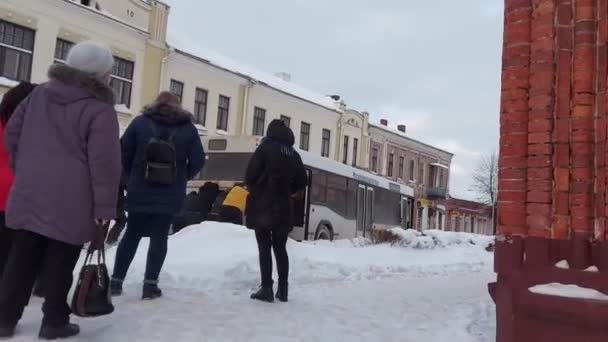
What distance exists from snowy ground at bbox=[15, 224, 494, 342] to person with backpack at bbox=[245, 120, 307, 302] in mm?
304

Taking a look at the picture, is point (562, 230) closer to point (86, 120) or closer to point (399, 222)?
point (86, 120)

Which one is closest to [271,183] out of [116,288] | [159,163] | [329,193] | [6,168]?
[159,163]

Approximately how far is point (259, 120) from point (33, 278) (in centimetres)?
2973

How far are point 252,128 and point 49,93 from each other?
94.8 ft

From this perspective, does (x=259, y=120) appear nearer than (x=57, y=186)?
No

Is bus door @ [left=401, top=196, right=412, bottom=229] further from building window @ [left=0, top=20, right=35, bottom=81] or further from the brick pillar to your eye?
the brick pillar

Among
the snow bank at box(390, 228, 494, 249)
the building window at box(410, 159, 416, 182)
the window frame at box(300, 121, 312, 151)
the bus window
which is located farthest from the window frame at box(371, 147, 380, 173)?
the bus window

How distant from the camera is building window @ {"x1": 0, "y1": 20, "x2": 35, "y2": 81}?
22.4m

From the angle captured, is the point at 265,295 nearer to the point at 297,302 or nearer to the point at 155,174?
the point at 297,302

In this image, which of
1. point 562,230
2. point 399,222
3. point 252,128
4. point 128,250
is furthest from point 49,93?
point 252,128

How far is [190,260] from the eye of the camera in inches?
325

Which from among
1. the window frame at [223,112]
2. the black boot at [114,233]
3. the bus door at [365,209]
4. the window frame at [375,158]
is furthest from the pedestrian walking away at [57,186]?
the window frame at [375,158]

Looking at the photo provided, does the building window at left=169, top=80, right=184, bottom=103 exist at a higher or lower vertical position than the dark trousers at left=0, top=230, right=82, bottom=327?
higher

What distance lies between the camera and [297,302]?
640cm
